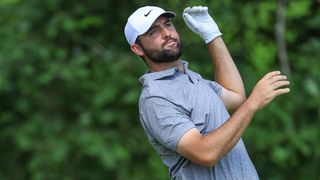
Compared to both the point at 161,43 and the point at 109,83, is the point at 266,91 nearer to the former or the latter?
the point at 161,43

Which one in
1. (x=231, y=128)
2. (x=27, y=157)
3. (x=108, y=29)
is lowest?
(x=27, y=157)

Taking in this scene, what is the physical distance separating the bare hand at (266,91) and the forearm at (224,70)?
0.45 m

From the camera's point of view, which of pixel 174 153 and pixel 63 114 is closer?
pixel 174 153

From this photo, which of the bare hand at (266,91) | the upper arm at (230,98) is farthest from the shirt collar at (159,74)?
the bare hand at (266,91)

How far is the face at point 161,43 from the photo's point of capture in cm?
356

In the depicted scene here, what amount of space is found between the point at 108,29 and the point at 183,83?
3.79m

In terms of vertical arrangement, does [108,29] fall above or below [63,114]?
above

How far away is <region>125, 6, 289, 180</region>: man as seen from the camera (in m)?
3.27

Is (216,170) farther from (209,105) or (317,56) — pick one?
(317,56)

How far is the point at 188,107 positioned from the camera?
344 centimetres

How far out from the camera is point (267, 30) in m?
7.12

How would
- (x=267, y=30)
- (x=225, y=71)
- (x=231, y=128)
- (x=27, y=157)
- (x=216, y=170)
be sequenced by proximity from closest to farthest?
(x=231, y=128)
(x=216, y=170)
(x=225, y=71)
(x=267, y=30)
(x=27, y=157)

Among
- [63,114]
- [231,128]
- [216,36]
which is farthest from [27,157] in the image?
[231,128]

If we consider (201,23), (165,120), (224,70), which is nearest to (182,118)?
(165,120)
